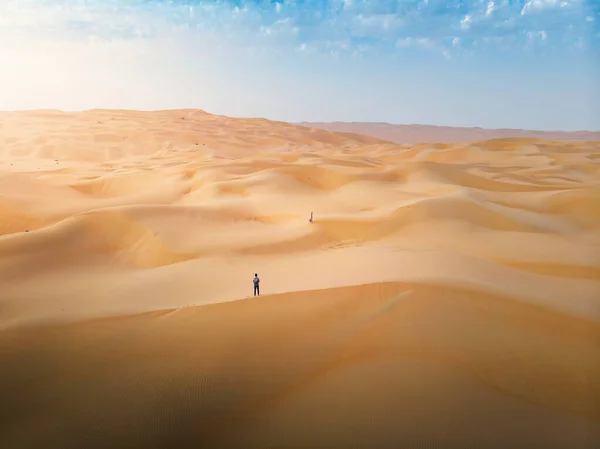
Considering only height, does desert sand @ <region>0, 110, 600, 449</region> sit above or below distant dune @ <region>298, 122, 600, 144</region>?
above

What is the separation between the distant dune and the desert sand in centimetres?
5859

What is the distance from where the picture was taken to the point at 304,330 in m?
3.48

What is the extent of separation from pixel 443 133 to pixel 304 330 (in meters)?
72.6

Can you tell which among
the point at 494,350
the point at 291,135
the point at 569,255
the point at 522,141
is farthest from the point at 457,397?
the point at 291,135

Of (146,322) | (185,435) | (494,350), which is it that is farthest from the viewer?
(146,322)

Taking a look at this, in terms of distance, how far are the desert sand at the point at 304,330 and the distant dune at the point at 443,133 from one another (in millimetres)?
58585

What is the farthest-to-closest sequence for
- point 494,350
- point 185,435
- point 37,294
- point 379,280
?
point 37,294 < point 379,280 < point 494,350 < point 185,435

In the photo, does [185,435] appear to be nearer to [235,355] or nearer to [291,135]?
[235,355]

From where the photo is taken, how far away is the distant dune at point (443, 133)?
6450 centimetres

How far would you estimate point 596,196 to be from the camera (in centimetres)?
895

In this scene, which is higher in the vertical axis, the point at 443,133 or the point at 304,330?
the point at 304,330

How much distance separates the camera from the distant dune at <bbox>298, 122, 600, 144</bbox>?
64.5 metres

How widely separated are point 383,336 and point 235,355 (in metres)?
1.14

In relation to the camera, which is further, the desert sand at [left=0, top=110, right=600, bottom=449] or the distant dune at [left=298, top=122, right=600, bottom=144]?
the distant dune at [left=298, top=122, right=600, bottom=144]
